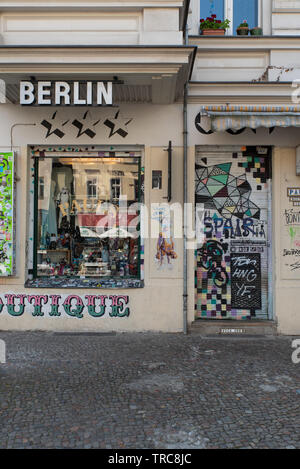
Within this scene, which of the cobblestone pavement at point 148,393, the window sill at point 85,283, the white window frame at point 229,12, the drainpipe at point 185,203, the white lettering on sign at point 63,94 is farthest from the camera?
the white window frame at point 229,12

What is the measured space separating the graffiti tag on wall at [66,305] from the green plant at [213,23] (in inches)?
201

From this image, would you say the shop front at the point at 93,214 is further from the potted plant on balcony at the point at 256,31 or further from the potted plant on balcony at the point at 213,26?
the potted plant on balcony at the point at 256,31

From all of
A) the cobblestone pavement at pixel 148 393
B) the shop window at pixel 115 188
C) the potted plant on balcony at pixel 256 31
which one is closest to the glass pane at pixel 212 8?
the potted plant on balcony at pixel 256 31

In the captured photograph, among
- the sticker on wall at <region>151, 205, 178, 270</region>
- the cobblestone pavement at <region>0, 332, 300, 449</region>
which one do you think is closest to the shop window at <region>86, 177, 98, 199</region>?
the sticker on wall at <region>151, 205, 178, 270</region>

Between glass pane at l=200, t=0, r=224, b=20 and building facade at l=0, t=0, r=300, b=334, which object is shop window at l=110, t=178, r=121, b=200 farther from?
glass pane at l=200, t=0, r=224, b=20

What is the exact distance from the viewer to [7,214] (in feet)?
22.9

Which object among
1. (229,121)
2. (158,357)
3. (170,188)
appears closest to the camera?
(158,357)

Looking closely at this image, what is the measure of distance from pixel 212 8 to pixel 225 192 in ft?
11.7

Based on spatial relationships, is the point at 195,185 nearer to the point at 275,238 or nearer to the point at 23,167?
the point at 275,238

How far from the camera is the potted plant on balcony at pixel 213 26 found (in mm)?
7094

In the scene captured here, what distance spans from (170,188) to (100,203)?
150 centimetres

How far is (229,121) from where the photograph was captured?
20.6 feet

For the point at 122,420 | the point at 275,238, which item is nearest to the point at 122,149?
the point at 275,238

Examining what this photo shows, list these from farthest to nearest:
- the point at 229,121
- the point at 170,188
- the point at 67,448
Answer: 1. the point at 170,188
2. the point at 229,121
3. the point at 67,448
